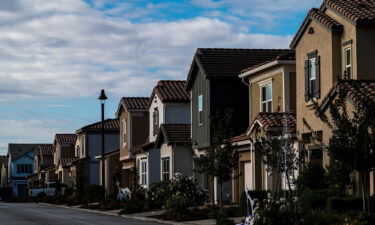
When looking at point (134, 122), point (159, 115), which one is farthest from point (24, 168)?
point (159, 115)

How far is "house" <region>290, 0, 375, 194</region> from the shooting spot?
27.8 m

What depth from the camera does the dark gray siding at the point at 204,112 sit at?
41.4 metres

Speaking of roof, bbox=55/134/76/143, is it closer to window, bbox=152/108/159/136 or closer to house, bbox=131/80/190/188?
house, bbox=131/80/190/188

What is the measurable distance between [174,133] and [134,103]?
36.3ft

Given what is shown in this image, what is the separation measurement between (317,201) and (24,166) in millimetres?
100363

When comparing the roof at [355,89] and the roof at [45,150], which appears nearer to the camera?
the roof at [355,89]

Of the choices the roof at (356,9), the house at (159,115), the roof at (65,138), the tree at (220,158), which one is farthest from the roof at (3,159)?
the roof at (356,9)

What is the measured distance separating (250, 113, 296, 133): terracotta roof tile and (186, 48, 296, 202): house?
22.8 ft

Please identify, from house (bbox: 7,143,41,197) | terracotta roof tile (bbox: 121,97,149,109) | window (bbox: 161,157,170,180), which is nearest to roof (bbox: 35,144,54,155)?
house (bbox: 7,143,41,197)

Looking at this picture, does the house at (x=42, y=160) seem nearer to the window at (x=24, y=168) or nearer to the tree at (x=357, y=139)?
the window at (x=24, y=168)

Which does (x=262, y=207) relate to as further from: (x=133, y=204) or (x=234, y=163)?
(x=133, y=204)

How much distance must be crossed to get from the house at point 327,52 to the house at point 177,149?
14.6m

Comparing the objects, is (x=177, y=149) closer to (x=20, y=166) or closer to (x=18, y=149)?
(x=20, y=166)

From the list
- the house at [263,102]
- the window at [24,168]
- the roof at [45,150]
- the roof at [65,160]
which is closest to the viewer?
the house at [263,102]
